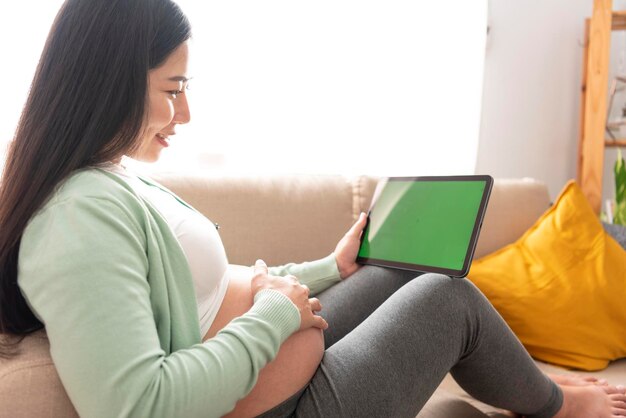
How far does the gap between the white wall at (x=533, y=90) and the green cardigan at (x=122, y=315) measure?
1.85 metres

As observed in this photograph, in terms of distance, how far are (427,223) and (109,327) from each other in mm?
709

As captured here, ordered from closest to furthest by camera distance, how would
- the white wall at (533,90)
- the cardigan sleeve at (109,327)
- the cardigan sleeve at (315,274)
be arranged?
the cardigan sleeve at (109,327) → the cardigan sleeve at (315,274) → the white wall at (533,90)

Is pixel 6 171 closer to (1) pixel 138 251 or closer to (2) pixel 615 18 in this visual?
Result: (1) pixel 138 251

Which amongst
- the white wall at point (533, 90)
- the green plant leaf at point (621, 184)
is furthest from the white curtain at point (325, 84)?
the green plant leaf at point (621, 184)

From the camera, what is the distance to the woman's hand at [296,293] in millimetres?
846

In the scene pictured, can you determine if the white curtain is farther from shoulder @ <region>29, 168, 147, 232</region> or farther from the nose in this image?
shoulder @ <region>29, 168, 147, 232</region>

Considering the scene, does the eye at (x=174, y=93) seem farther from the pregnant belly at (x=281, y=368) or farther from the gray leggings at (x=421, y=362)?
the gray leggings at (x=421, y=362)

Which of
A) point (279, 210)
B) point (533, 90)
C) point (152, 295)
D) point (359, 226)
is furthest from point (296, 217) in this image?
point (533, 90)

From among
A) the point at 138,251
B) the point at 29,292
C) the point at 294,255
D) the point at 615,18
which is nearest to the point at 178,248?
the point at 138,251

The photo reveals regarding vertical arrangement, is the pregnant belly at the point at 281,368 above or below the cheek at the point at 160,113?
below

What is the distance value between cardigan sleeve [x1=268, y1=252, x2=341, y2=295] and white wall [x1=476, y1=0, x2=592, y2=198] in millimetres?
1326

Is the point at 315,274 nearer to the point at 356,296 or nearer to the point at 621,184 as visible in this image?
the point at 356,296

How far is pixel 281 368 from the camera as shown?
807 mm

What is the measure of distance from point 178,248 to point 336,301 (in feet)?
1.52
